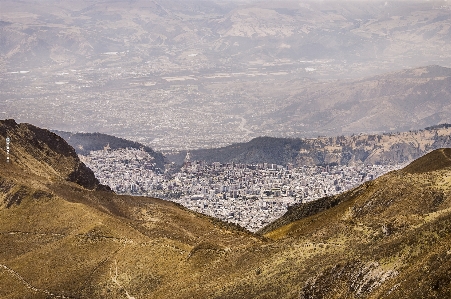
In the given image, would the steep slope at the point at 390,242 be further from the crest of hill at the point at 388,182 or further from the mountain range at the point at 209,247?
the crest of hill at the point at 388,182

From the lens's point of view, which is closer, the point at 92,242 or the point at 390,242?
the point at 390,242

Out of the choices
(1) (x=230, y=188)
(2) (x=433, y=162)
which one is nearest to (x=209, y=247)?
(2) (x=433, y=162)

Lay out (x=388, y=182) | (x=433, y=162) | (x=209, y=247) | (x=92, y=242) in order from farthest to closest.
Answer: (x=433, y=162) < (x=388, y=182) < (x=92, y=242) < (x=209, y=247)

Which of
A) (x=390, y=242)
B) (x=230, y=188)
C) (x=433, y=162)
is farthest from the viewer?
(x=230, y=188)

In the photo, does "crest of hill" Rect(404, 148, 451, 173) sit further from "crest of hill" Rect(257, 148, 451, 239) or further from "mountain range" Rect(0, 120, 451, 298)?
"mountain range" Rect(0, 120, 451, 298)

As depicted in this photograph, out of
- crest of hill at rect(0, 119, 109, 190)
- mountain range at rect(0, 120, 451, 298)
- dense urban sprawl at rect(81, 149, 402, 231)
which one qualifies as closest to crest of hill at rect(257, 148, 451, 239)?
mountain range at rect(0, 120, 451, 298)

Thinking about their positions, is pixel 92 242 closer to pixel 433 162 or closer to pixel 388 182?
pixel 388 182

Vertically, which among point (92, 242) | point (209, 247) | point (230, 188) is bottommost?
point (230, 188)

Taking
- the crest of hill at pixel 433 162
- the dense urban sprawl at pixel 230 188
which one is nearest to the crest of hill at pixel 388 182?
the crest of hill at pixel 433 162
